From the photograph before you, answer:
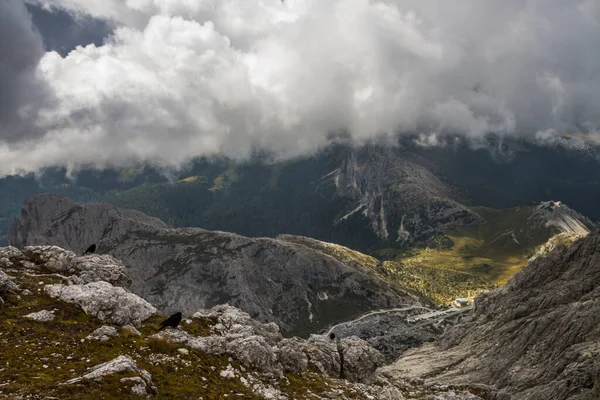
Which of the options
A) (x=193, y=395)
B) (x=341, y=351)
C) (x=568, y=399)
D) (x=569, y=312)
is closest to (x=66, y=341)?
(x=193, y=395)

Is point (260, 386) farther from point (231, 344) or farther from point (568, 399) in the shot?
point (568, 399)

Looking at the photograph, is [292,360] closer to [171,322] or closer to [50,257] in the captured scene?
[171,322]

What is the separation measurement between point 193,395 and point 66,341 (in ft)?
59.1

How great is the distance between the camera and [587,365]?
137875 mm

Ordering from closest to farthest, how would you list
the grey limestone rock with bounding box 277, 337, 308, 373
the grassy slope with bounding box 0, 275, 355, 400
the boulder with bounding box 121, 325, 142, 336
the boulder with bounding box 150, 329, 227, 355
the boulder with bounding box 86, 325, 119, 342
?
the grassy slope with bounding box 0, 275, 355, 400 < the boulder with bounding box 86, 325, 119, 342 < the boulder with bounding box 121, 325, 142, 336 < the boulder with bounding box 150, 329, 227, 355 < the grey limestone rock with bounding box 277, 337, 308, 373

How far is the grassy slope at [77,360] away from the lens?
136 feet

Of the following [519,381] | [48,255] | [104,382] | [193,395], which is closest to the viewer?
[104,382]

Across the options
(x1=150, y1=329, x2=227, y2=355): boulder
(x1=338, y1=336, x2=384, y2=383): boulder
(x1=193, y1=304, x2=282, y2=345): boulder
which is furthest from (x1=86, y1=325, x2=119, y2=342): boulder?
(x1=338, y1=336, x2=384, y2=383): boulder

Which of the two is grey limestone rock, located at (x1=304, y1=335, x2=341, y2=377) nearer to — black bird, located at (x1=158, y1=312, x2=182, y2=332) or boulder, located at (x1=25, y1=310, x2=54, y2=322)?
black bird, located at (x1=158, y1=312, x2=182, y2=332)

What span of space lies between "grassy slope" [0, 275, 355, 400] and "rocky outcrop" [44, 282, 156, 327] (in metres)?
1.47

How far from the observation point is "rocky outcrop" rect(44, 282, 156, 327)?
64.2m

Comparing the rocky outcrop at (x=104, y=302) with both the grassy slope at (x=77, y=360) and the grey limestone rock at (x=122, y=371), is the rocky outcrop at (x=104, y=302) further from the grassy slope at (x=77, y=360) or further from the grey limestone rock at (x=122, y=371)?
the grey limestone rock at (x=122, y=371)

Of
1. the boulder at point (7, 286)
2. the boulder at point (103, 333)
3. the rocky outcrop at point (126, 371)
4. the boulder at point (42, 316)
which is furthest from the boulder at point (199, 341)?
the boulder at point (7, 286)

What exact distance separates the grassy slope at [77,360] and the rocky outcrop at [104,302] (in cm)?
147
